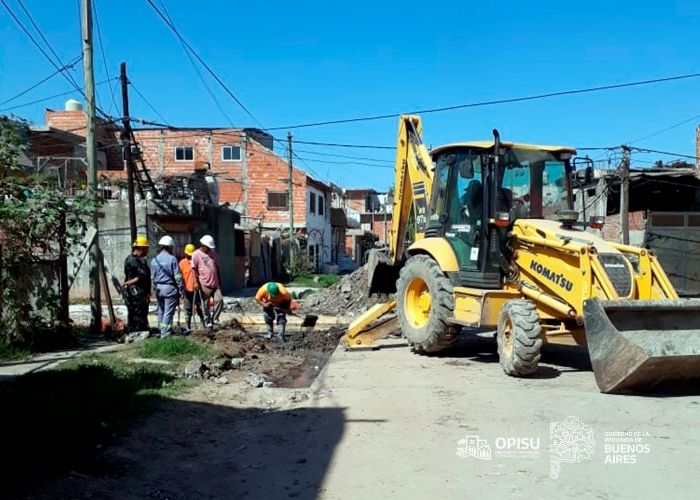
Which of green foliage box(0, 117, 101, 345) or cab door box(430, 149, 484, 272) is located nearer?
cab door box(430, 149, 484, 272)

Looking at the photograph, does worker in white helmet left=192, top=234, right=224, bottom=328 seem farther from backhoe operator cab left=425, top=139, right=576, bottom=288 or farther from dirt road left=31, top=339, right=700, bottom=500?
dirt road left=31, top=339, right=700, bottom=500

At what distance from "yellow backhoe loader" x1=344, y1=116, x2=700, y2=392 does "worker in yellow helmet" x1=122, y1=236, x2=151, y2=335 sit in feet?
12.1

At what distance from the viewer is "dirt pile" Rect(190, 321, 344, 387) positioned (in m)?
8.05

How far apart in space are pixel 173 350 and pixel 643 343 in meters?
5.99

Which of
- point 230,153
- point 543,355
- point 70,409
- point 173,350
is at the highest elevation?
point 230,153

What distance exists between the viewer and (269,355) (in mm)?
9680

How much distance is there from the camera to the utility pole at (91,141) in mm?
11414

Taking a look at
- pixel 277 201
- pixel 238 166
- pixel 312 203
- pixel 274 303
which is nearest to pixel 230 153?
pixel 238 166

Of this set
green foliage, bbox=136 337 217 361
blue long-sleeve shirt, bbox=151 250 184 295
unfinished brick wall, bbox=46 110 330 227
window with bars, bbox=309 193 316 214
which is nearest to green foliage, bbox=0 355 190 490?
green foliage, bbox=136 337 217 361

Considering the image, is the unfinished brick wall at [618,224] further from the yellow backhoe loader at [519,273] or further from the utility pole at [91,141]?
the utility pole at [91,141]

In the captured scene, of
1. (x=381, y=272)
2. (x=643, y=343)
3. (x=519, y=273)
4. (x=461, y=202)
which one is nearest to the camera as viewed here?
(x=643, y=343)

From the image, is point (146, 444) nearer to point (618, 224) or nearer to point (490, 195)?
point (490, 195)

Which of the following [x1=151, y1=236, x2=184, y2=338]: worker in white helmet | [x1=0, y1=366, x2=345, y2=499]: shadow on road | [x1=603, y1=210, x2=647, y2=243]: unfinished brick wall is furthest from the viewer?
[x1=603, y1=210, x2=647, y2=243]: unfinished brick wall

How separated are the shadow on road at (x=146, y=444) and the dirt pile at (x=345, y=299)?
992cm
